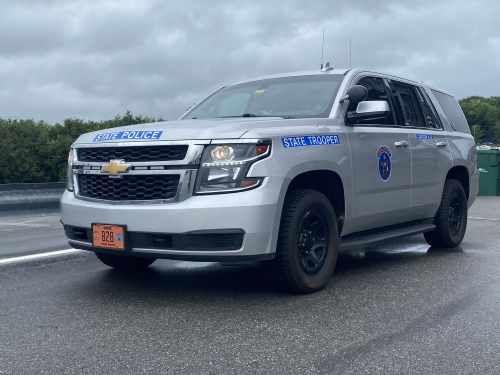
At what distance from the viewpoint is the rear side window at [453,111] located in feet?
24.4

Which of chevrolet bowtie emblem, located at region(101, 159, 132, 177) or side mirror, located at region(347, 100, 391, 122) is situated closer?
chevrolet bowtie emblem, located at region(101, 159, 132, 177)

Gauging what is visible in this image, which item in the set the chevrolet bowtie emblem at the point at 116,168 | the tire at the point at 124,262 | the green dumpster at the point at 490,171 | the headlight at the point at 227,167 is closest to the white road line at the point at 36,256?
the tire at the point at 124,262

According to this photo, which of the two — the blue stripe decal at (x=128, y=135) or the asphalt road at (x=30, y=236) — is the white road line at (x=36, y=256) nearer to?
the asphalt road at (x=30, y=236)

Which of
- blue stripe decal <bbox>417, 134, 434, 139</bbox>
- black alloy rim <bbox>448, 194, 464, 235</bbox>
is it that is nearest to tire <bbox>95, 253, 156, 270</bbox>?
blue stripe decal <bbox>417, 134, 434, 139</bbox>

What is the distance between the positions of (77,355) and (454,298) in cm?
278

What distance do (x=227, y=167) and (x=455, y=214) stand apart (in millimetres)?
4015

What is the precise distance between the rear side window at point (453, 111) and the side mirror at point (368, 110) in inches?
92.3

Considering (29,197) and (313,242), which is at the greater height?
(313,242)

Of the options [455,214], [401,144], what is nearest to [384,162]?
[401,144]

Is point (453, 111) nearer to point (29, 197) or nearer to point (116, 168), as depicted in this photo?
point (116, 168)

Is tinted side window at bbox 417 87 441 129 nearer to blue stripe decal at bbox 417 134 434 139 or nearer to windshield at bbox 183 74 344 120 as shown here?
blue stripe decal at bbox 417 134 434 139

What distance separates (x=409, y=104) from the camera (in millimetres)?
6641

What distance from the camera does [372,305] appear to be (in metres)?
4.48

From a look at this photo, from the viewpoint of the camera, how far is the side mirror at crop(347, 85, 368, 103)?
526 centimetres
